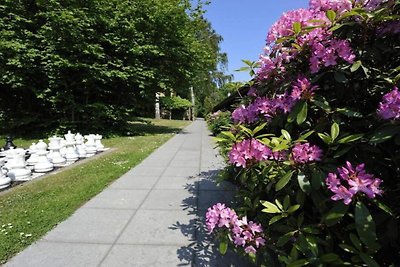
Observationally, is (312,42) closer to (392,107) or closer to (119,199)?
(392,107)

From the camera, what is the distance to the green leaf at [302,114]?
1832 millimetres

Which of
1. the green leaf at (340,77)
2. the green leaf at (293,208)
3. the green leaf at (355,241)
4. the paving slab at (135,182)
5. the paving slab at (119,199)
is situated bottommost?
the paving slab at (119,199)

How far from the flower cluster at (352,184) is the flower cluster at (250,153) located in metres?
0.49

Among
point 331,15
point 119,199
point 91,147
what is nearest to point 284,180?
point 331,15

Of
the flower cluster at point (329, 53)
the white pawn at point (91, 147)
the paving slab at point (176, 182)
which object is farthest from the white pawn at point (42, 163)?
the flower cluster at point (329, 53)

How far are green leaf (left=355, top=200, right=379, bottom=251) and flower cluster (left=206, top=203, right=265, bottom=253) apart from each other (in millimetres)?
670

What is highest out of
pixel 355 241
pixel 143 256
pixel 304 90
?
pixel 304 90

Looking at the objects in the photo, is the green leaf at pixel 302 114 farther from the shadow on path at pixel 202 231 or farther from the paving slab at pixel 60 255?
the paving slab at pixel 60 255

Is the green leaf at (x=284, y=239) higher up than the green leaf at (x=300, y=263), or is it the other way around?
the green leaf at (x=284, y=239)

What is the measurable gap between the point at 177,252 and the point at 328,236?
161cm

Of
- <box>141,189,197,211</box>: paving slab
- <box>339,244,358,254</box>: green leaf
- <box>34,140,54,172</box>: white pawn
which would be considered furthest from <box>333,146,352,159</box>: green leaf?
<box>34,140,54,172</box>: white pawn

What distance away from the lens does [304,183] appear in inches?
68.0

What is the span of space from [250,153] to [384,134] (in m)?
0.79

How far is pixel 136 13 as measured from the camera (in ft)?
44.6
